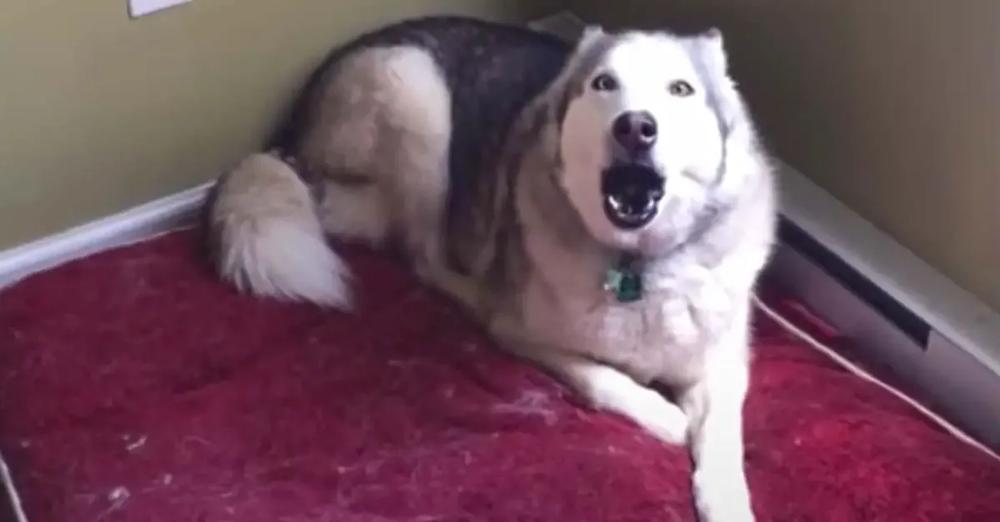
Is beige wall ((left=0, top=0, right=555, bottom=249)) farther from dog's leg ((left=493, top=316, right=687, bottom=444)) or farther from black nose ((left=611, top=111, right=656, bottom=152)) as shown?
black nose ((left=611, top=111, right=656, bottom=152))

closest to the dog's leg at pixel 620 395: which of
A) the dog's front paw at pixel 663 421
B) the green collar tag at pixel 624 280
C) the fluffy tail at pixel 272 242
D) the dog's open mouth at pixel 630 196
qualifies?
the dog's front paw at pixel 663 421

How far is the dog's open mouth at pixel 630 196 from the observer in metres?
1.72

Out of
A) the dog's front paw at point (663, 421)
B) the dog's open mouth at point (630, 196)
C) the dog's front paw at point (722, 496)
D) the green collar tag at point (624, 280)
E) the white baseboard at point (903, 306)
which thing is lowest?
the dog's front paw at point (722, 496)

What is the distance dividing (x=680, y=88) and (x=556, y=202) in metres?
0.23

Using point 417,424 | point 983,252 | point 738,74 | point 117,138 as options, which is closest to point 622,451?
point 417,424

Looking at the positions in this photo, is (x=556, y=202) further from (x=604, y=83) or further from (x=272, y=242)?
(x=272, y=242)

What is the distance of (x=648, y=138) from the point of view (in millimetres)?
1674

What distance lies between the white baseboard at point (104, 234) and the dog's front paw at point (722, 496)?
953mm

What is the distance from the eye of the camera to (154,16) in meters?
2.18

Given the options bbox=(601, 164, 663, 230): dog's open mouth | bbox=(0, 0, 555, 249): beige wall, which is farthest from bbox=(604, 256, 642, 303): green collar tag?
bbox=(0, 0, 555, 249): beige wall

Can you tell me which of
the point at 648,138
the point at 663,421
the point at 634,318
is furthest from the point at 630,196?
the point at 663,421

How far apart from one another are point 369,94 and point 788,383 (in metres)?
0.72

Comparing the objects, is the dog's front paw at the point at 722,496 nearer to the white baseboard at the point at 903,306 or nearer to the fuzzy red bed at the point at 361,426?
the fuzzy red bed at the point at 361,426

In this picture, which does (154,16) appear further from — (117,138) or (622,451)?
(622,451)
